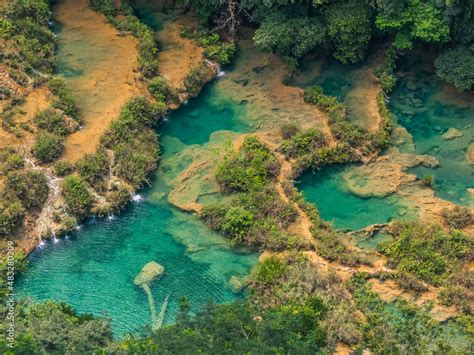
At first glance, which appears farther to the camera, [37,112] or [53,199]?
[37,112]

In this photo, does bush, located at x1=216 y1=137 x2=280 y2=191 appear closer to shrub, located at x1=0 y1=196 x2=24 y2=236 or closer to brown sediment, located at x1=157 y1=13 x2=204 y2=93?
brown sediment, located at x1=157 y1=13 x2=204 y2=93

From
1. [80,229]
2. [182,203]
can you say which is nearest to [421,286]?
[182,203]

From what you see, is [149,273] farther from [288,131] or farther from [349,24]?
[349,24]

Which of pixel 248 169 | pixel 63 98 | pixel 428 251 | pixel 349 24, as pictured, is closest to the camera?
pixel 428 251

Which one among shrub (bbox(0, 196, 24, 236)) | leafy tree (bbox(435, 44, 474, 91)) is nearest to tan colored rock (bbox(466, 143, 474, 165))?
leafy tree (bbox(435, 44, 474, 91))

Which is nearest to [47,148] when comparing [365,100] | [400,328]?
[365,100]

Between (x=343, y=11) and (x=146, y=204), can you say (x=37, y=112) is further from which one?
(x=343, y=11)

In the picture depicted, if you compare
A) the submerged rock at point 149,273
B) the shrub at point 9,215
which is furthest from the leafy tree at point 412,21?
the shrub at point 9,215
